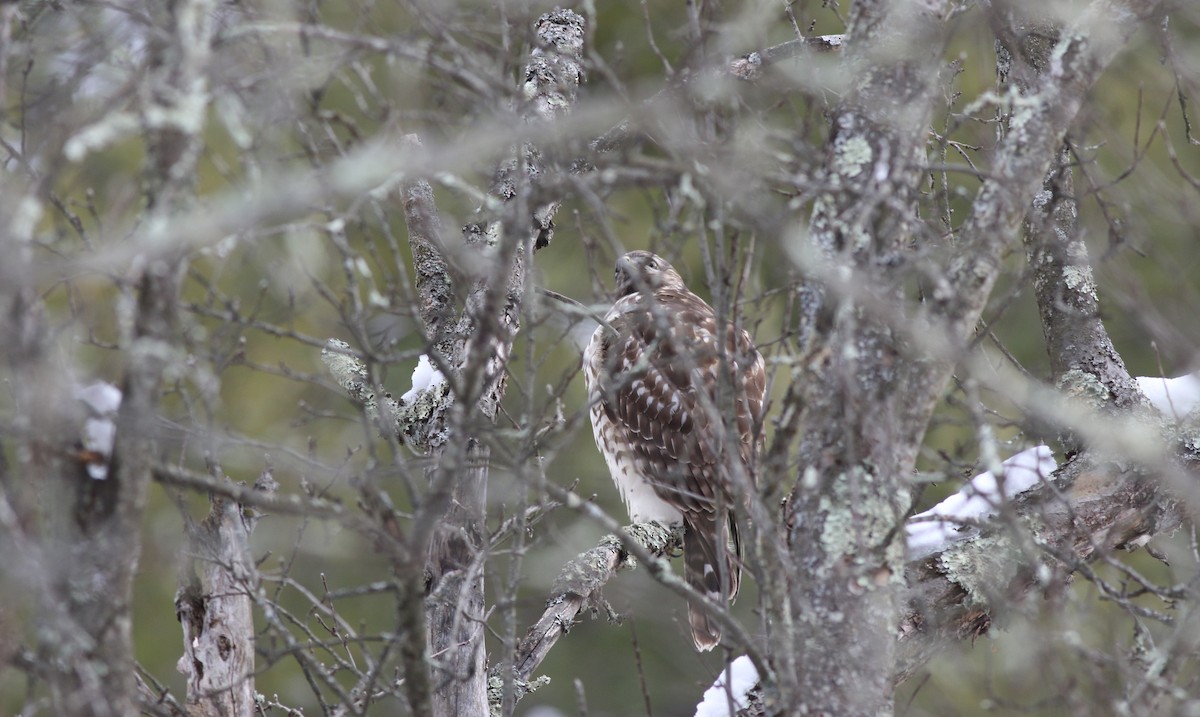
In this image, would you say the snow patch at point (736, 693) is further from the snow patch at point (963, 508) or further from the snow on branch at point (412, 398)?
the snow on branch at point (412, 398)

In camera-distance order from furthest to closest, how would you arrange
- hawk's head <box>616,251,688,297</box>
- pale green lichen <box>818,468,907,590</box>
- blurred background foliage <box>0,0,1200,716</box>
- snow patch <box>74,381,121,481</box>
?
1. hawk's head <box>616,251,688,297</box>
2. pale green lichen <box>818,468,907,590</box>
3. blurred background foliage <box>0,0,1200,716</box>
4. snow patch <box>74,381,121,481</box>

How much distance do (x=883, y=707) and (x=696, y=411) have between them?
2.88 metres

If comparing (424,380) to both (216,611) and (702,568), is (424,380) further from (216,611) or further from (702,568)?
(702,568)

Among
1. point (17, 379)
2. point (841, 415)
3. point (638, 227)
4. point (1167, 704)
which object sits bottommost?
point (1167, 704)

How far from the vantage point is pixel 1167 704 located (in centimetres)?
241

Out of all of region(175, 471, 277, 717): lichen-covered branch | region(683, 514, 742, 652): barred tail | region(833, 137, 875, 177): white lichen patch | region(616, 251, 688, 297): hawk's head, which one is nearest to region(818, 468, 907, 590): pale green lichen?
region(833, 137, 875, 177): white lichen patch

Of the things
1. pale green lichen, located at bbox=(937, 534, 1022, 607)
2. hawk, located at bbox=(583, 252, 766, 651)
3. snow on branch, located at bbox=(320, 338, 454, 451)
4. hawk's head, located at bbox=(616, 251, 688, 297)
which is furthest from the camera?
hawk's head, located at bbox=(616, 251, 688, 297)

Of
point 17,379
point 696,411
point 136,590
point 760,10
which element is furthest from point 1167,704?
point 136,590

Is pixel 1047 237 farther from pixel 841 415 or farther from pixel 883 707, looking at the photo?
pixel 883 707

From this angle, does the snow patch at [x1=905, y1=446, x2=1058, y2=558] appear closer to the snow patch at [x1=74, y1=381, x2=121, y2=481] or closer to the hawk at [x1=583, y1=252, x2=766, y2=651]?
the hawk at [x1=583, y1=252, x2=766, y2=651]

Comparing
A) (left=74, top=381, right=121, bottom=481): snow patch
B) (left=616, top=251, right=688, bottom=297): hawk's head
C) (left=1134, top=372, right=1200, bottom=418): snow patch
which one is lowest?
(left=74, top=381, right=121, bottom=481): snow patch

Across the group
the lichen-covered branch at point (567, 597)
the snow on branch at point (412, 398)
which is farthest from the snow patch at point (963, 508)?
the snow on branch at point (412, 398)

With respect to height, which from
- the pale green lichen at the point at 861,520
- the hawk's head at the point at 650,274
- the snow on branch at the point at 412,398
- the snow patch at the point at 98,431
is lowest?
the pale green lichen at the point at 861,520

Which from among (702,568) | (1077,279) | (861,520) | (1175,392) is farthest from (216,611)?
(1175,392)
